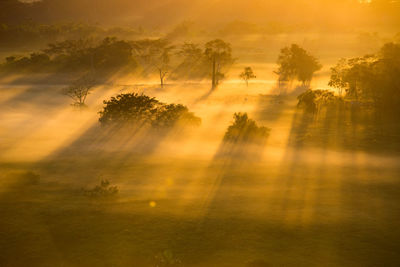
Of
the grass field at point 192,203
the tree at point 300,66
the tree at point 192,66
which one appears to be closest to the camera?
the grass field at point 192,203

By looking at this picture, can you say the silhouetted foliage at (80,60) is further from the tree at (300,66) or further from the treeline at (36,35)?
the treeline at (36,35)

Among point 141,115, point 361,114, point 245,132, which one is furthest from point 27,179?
point 361,114

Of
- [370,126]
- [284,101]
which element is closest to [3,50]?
[284,101]

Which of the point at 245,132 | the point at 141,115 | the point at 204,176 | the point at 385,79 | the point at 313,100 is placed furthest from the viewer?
the point at 313,100

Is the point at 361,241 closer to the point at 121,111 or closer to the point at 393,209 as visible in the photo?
the point at 393,209

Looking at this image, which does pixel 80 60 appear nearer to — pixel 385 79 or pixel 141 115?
pixel 141 115

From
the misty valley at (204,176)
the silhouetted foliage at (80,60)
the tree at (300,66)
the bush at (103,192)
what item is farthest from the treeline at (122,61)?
the bush at (103,192)

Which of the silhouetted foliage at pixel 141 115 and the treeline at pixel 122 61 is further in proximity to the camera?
the treeline at pixel 122 61

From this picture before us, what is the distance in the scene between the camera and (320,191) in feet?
69.1

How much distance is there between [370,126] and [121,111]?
25.1 metres

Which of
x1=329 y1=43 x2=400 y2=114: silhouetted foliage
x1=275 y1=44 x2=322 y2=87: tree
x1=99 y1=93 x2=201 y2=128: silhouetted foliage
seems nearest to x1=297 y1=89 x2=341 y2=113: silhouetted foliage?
x1=329 y1=43 x2=400 y2=114: silhouetted foliage

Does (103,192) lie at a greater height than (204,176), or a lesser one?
greater

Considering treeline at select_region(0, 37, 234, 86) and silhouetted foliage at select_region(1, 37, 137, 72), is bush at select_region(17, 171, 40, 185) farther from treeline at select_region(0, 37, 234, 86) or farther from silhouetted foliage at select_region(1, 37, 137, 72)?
silhouetted foliage at select_region(1, 37, 137, 72)

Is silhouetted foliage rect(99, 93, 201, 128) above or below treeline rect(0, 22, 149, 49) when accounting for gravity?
below
